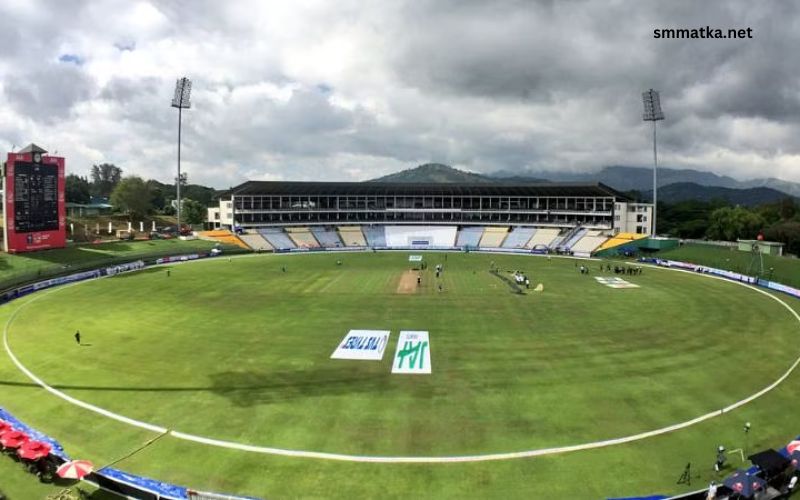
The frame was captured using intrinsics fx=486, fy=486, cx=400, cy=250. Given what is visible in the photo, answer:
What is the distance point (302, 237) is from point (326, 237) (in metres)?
5.83

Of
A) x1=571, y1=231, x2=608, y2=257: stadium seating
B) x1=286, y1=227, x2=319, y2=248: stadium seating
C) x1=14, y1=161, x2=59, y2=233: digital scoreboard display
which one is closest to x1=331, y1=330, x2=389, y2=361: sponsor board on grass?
x1=14, y1=161, x2=59, y2=233: digital scoreboard display

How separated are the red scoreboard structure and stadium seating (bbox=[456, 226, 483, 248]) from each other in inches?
3041

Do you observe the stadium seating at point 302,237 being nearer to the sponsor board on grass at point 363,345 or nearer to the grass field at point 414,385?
the grass field at point 414,385

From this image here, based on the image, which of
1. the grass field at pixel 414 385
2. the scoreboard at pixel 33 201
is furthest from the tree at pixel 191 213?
the grass field at pixel 414 385

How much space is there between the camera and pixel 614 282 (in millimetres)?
64375

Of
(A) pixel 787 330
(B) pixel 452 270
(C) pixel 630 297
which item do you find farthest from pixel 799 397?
(B) pixel 452 270

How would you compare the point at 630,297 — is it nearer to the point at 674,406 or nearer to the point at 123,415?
the point at 674,406

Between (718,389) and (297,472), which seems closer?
(297,472)

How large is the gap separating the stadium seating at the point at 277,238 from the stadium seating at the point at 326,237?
7243 mm

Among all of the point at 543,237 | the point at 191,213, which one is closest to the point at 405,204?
the point at 543,237

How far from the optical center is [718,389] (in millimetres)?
28000

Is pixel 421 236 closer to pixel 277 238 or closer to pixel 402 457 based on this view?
pixel 277 238

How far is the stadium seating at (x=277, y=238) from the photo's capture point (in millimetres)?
111031

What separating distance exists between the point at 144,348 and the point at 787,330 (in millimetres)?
52113
